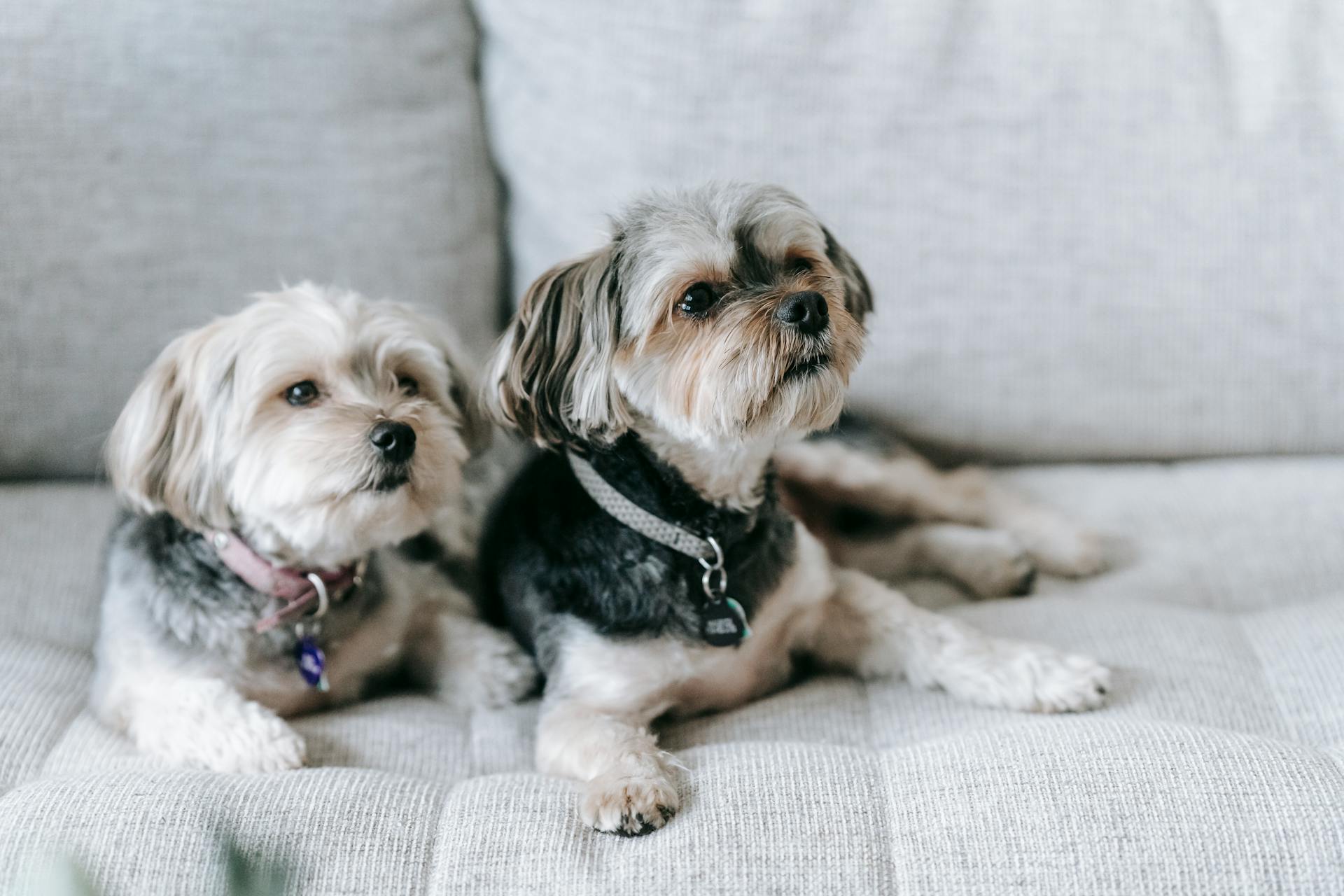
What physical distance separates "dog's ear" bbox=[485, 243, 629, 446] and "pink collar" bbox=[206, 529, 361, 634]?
43 cm

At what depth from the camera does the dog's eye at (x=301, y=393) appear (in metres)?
1.65

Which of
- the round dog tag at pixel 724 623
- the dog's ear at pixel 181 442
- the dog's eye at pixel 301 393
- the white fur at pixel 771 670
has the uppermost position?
the dog's eye at pixel 301 393

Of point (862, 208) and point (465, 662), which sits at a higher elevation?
point (862, 208)

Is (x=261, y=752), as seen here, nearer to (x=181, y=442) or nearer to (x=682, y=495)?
(x=181, y=442)

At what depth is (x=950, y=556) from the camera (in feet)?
7.03

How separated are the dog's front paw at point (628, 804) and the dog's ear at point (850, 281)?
0.78m

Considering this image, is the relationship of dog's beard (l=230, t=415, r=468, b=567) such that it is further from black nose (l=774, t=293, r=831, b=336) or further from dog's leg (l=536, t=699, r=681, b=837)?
black nose (l=774, t=293, r=831, b=336)

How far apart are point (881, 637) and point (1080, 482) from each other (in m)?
0.84

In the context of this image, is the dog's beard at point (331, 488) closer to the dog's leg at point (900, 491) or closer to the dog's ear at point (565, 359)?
the dog's ear at point (565, 359)

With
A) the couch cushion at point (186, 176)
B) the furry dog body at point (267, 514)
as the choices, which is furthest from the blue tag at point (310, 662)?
the couch cushion at point (186, 176)

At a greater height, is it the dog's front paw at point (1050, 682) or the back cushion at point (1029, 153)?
the back cushion at point (1029, 153)

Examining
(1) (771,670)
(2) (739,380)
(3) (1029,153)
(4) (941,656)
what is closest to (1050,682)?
(4) (941,656)

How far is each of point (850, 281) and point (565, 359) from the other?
0.49m

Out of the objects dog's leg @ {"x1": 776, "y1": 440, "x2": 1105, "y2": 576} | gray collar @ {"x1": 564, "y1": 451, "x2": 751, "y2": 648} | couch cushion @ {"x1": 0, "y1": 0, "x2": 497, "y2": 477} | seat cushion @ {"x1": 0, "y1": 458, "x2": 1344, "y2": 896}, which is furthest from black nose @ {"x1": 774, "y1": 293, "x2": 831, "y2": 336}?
couch cushion @ {"x1": 0, "y1": 0, "x2": 497, "y2": 477}
